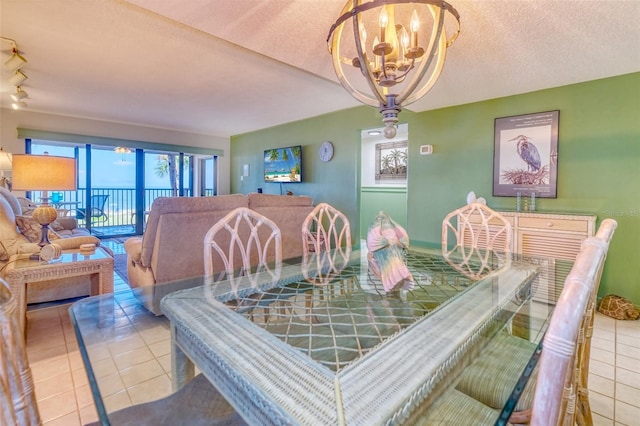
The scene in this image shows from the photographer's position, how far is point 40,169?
2.17 metres

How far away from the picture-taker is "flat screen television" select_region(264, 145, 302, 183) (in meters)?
5.61

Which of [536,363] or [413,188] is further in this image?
[413,188]

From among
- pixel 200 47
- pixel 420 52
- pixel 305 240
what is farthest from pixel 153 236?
pixel 420 52

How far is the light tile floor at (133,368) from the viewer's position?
991 mm

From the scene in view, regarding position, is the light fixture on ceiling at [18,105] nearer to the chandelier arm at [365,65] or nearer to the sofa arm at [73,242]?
the sofa arm at [73,242]

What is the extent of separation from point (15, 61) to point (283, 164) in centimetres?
373

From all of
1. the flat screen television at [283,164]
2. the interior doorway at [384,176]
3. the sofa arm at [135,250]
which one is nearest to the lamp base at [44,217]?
the sofa arm at [135,250]

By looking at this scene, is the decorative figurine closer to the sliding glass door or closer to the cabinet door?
the cabinet door

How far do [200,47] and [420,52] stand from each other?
2.25 m

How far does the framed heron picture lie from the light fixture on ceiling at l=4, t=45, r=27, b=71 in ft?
16.3

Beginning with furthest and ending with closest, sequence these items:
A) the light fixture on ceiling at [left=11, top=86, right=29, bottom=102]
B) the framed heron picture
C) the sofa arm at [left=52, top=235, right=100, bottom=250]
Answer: the light fixture on ceiling at [left=11, top=86, right=29, bottom=102] → the framed heron picture → the sofa arm at [left=52, top=235, right=100, bottom=250]

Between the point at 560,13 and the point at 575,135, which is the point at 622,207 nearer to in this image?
the point at 575,135

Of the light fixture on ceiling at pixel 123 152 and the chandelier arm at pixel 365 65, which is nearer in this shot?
the chandelier arm at pixel 365 65

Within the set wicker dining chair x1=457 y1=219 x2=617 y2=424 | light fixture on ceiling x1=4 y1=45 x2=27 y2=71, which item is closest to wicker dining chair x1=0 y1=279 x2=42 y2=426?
wicker dining chair x1=457 y1=219 x2=617 y2=424
